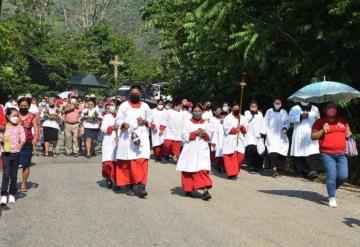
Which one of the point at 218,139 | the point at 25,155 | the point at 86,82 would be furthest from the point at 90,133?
the point at 86,82

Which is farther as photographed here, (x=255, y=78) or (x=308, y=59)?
(x=255, y=78)

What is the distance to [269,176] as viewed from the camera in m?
15.6

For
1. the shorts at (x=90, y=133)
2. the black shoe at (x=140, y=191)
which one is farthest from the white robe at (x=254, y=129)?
the shorts at (x=90, y=133)

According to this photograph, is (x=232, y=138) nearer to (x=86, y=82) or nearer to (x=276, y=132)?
(x=276, y=132)

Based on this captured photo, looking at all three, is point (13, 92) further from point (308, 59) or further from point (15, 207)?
point (15, 207)

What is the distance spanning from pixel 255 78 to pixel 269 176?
18.9 feet

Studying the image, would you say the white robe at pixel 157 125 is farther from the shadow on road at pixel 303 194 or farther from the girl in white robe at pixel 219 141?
the shadow on road at pixel 303 194

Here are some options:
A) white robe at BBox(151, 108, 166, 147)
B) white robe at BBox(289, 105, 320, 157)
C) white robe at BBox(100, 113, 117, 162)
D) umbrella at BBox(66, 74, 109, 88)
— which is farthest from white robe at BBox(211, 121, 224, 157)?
umbrella at BBox(66, 74, 109, 88)

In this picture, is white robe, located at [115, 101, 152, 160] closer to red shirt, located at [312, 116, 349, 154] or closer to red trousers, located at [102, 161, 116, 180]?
red trousers, located at [102, 161, 116, 180]

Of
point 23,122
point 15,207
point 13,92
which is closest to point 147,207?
point 15,207

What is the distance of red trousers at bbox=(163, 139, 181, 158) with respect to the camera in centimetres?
1942

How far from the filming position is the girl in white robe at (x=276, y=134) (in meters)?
16.2

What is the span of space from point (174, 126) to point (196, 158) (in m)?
7.93

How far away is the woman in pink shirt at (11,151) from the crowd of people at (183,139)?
0.02m
